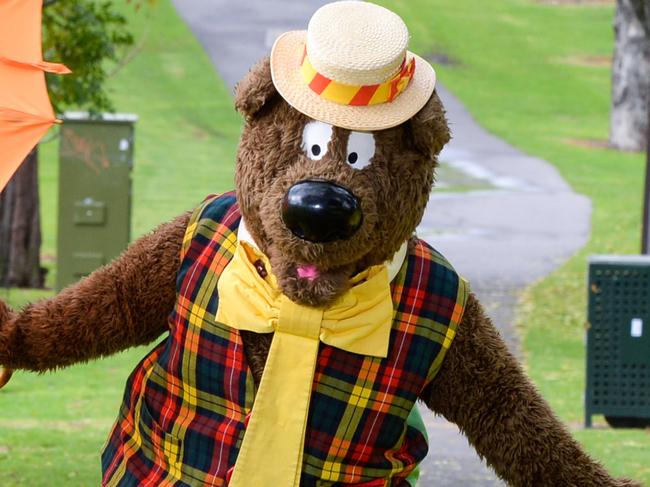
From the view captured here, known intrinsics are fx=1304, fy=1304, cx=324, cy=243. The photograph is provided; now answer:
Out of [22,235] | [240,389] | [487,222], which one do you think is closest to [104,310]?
[240,389]

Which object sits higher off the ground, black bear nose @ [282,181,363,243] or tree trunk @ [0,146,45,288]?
black bear nose @ [282,181,363,243]

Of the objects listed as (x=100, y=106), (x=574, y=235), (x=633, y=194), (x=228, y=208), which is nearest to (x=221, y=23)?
(x=633, y=194)

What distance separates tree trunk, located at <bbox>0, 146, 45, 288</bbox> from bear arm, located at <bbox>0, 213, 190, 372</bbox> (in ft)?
34.4

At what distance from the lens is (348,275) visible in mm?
3277

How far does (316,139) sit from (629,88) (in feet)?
78.6

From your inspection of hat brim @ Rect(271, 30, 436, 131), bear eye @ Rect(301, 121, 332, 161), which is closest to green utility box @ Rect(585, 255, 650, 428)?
hat brim @ Rect(271, 30, 436, 131)

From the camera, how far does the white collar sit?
339 centimetres

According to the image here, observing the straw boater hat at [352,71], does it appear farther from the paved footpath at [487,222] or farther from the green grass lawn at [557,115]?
the green grass lawn at [557,115]

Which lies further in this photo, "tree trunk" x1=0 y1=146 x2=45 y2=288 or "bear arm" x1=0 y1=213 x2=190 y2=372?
"tree trunk" x1=0 y1=146 x2=45 y2=288

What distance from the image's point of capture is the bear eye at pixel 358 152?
3.26m

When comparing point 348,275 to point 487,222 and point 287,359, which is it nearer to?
point 287,359

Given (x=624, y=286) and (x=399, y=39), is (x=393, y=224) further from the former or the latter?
(x=624, y=286)

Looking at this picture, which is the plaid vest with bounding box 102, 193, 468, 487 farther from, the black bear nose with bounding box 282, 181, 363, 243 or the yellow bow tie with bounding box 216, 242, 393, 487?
the black bear nose with bounding box 282, 181, 363, 243

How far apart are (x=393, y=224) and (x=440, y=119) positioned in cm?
30
